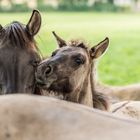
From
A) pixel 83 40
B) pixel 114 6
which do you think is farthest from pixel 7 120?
pixel 114 6

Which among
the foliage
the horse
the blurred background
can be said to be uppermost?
the horse

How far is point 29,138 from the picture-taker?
2164mm

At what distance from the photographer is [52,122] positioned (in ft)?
7.11

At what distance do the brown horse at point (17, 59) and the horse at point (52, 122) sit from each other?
62.7 inches

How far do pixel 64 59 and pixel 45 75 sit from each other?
294 mm

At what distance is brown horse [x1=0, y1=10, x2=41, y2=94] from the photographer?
3.88 meters

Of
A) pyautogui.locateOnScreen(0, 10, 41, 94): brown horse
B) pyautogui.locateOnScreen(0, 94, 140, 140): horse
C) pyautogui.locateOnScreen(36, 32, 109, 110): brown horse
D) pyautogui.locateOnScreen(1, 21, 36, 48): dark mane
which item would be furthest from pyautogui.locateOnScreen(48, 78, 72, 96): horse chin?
pyautogui.locateOnScreen(0, 94, 140, 140): horse

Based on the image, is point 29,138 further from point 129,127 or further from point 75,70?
point 75,70

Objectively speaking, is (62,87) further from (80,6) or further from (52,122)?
(80,6)

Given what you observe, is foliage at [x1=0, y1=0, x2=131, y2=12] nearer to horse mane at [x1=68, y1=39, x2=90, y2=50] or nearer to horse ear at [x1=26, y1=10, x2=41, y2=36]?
horse mane at [x1=68, y1=39, x2=90, y2=50]

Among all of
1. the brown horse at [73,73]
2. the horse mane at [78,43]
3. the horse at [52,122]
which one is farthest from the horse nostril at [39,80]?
the horse at [52,122]

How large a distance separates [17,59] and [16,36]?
17cm

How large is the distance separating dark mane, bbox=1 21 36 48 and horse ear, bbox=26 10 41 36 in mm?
59

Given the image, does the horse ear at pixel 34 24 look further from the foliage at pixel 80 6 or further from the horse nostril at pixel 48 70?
the foliage at pixel 80 6
